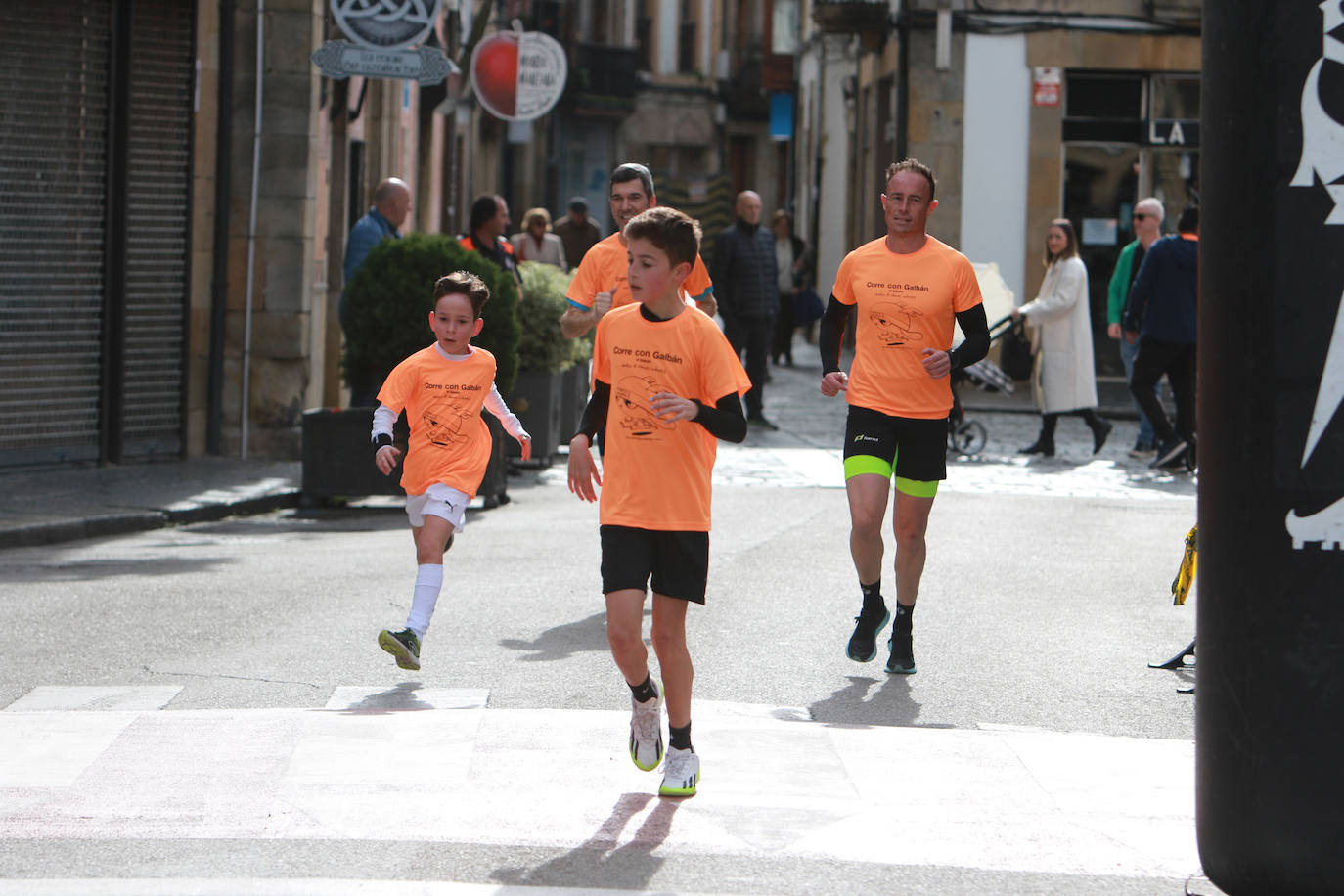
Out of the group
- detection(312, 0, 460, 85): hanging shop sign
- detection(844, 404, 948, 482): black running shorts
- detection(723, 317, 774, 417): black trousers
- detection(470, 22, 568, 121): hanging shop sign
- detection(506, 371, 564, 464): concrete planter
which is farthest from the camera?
detection(470, 22, 568, 121): hanging shop sign

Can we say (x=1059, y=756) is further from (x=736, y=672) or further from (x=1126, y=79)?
(x=1126, y=79)

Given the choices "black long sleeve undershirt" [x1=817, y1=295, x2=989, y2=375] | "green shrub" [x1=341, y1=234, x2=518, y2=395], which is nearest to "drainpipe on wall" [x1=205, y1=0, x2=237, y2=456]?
"green shrub" [x1=341, y1=234, x2=518, y2=395]

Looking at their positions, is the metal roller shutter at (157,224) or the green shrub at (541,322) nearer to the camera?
the metal roller shutter at (157,224)

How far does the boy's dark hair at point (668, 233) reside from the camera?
4996mm

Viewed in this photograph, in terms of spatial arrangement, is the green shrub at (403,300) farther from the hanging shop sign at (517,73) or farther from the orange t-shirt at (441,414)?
the hanging shop sign at (517,73)

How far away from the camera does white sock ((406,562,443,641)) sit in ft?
22.7

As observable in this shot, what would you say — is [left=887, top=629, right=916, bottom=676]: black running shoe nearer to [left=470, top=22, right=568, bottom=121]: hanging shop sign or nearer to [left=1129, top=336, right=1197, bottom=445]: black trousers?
[left=1129, top=336, right=1197, bottom=445]: black trousers

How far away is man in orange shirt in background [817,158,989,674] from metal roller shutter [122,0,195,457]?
7.93m

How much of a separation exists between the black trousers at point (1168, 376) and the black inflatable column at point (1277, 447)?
34.8ft

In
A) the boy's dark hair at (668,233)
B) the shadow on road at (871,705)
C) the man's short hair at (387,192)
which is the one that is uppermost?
the man's short hair at (387,192)

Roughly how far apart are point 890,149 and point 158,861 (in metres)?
21.3

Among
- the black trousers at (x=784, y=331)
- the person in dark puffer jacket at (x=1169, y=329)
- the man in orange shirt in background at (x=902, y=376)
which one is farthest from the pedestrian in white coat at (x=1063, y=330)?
the black trousers at (x=784, y=331)

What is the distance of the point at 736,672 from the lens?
23.2 ft

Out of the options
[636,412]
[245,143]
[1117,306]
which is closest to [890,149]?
[1117,306]
